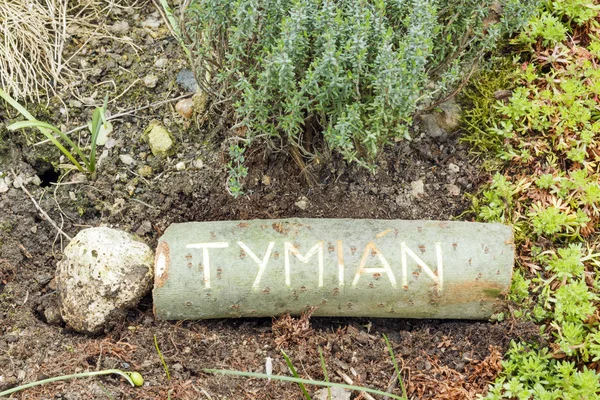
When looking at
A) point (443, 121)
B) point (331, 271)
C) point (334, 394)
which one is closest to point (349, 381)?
point (334, 394)

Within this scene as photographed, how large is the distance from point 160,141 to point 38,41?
961 millimetres

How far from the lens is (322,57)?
9.08 feet

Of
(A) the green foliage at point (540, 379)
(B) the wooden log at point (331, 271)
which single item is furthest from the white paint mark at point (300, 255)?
(A) the green foliage at point (540, 379)

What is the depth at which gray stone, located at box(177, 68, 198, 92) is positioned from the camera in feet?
12.1

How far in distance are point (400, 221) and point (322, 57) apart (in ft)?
2.92

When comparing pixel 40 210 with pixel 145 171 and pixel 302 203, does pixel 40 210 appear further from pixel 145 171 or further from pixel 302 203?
pixel 302 203

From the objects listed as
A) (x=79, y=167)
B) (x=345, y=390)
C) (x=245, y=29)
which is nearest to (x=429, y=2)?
(x=245, y=29)

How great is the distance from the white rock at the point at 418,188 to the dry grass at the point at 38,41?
6.64ft

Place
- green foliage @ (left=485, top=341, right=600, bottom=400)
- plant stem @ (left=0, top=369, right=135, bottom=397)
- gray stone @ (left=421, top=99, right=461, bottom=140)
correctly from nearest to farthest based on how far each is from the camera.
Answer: plant stem @ (left=0, top=369, right=135, bottom=397), green foliage @ (left=485, top=341, right=600, bottom=400), gray stone @ (left=421, top=99, right=461, bottom=140)

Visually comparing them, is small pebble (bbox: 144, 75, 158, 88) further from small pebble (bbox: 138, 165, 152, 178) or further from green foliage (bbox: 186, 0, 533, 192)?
green foliage (bbox: 186, 0, 533, 192)

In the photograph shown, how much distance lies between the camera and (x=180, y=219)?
11.3 ft

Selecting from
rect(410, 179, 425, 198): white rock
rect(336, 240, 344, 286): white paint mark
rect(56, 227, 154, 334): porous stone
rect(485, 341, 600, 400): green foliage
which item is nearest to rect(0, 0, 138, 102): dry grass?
rect(56, 227, 154, 334): porous stone

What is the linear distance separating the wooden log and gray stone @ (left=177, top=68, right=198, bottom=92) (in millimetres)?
1017

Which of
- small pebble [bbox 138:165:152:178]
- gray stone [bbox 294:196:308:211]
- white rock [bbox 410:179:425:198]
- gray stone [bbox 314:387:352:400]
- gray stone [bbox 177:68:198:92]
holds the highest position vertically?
gray stone [bbox 177:68:198:92]
